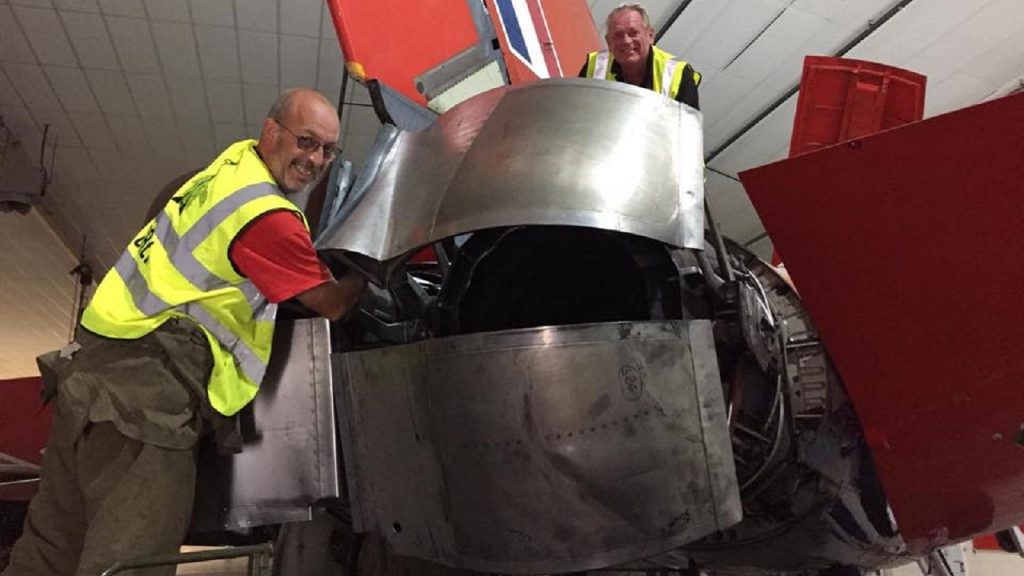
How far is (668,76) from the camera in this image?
8.21 ft

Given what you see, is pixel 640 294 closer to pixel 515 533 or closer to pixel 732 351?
pixel 732 351

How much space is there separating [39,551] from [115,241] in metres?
9.19

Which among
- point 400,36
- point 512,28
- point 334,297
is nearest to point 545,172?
point 334,297

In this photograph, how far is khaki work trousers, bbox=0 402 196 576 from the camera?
1.60m

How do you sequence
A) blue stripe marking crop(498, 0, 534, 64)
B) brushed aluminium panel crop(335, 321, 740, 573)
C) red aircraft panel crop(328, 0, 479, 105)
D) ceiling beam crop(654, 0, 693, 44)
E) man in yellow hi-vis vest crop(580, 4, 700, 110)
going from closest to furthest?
brushed aluminium panel crop(335, 321, 740, 573) < red aircraft panel crop(328, 0, 479, 105) < man in yellow hi-vis vest crop(580, 4, 700, 110) < blue stripe marking crop(498, 0, 534, 64) < ceiling beam crop(654, 0, 693, 44)

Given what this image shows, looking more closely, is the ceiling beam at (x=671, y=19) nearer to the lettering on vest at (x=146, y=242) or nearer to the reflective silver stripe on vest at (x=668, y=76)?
the reflective silver stripe on vest at (x=668, y=76)

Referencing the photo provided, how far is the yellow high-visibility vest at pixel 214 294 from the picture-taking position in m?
1.79

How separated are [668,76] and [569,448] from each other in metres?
1.62

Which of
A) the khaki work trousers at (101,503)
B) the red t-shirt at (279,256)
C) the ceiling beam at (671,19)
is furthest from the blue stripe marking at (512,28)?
the ceiling beam at (671,19)

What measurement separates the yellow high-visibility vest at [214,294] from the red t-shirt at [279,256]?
0.03 m

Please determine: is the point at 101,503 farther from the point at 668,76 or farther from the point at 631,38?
the point at 631,38

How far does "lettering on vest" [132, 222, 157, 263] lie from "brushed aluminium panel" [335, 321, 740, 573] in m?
0.97

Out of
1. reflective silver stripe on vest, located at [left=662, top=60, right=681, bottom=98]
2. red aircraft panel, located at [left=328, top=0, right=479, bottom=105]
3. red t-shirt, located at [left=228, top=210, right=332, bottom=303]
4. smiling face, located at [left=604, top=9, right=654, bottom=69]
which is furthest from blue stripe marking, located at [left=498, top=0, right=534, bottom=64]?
red t-shirt, located at [left=228, top=210, right=332, bottom=303]

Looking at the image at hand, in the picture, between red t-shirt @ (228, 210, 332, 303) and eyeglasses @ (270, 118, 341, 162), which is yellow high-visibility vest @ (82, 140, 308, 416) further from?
eyeglasses @ (270, 118, 341, 162)
